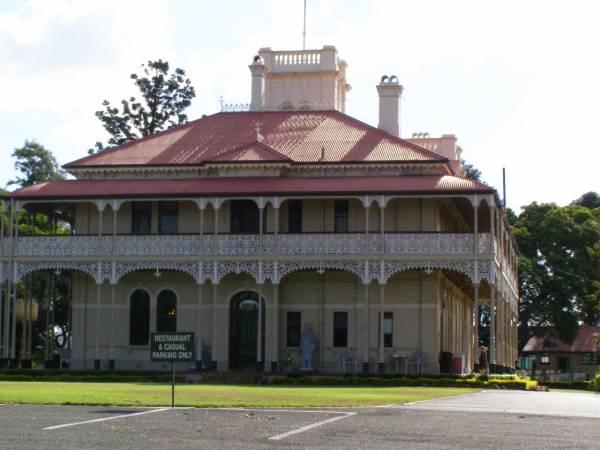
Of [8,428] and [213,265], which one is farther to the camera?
[213,265]

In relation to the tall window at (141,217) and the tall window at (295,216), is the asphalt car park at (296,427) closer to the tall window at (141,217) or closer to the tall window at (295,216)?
the tall window at (295,216)

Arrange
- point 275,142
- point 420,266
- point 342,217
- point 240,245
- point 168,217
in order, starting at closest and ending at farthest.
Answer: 1. point 420,266
2. point 240,245
3. point 342,217
4. point 168,217
5. point 275,142

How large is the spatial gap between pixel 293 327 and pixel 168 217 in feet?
20.3

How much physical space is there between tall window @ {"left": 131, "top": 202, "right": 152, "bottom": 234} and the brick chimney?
10.9 m

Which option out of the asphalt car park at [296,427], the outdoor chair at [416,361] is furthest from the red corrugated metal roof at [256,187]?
the asphalt car park at [296,427]

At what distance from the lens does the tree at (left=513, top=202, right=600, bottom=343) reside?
66.5 m

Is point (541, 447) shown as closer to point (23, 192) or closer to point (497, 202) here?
point (497, 202)

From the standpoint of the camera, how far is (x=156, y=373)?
1507 inches

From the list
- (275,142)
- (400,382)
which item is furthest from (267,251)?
(400,382)

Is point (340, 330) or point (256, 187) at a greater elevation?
point (256, 187)

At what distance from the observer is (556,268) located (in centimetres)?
6681

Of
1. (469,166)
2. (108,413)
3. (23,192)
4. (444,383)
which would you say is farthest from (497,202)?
(469,166)

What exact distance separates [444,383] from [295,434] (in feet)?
66.4

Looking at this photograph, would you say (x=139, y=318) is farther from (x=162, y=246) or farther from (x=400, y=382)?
(x=400, y=382)
